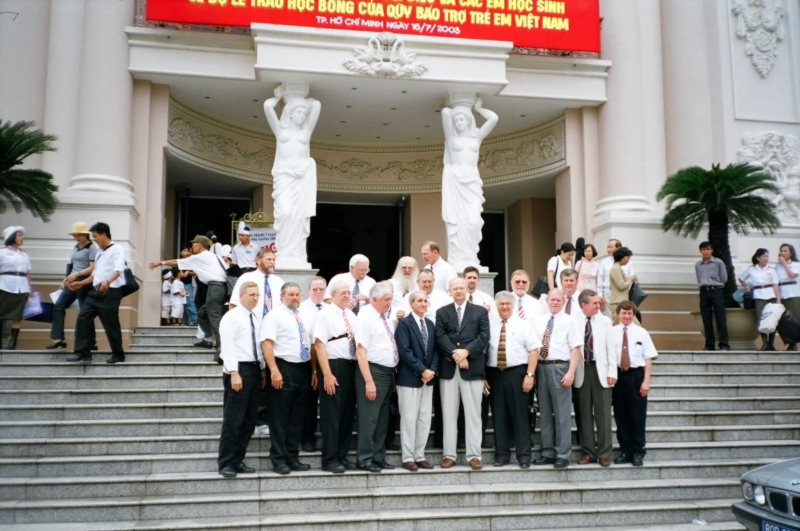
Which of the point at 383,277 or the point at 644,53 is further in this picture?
the point at 383,277

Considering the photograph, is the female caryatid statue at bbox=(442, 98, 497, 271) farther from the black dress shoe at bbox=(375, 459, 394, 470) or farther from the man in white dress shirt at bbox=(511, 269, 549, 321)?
the black dress shoe at bbox=(375, 459, 394, 470)

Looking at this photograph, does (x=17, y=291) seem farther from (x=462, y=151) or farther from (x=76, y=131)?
(x=462, y=151)

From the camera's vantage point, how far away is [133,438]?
21.4ft

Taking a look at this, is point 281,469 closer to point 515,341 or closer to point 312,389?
point 312,389

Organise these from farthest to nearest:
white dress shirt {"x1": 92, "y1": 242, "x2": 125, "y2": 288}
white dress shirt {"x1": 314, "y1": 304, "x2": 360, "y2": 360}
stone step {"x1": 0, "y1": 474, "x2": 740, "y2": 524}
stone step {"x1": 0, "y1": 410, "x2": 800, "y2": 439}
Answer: white dress shirt {"x1": 92, "y1": 242, "x2": 125, "y2": 288} → stone step {"x1": 0, "y1": 410, "x2": 800, "y2": 439} → white dress shirt {"x1": 314, "y1": 304, "x2": 360, "y2": 360} → stone step {"x1": 0, "y1": 474, "x2": 740, "y2": 524}

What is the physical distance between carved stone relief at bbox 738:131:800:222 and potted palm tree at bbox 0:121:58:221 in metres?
10.5

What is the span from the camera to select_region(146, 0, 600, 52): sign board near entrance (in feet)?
36.9

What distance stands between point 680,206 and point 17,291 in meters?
8.71

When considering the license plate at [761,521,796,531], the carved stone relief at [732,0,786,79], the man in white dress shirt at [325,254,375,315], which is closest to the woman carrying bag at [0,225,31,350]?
the man in white dress shirt at [325,254,375,315]

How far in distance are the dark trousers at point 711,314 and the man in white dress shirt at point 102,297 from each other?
23.7ft

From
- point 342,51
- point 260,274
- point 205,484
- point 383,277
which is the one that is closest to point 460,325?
point 260,274

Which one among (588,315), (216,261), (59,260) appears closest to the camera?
(588,315)

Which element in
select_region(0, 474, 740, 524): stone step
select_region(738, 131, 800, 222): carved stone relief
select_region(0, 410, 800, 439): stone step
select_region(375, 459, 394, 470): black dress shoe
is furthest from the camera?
select_region(738, 131, 800, 222): carved stone relief

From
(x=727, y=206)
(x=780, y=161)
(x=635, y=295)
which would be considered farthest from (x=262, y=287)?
(x=780, y=161)
